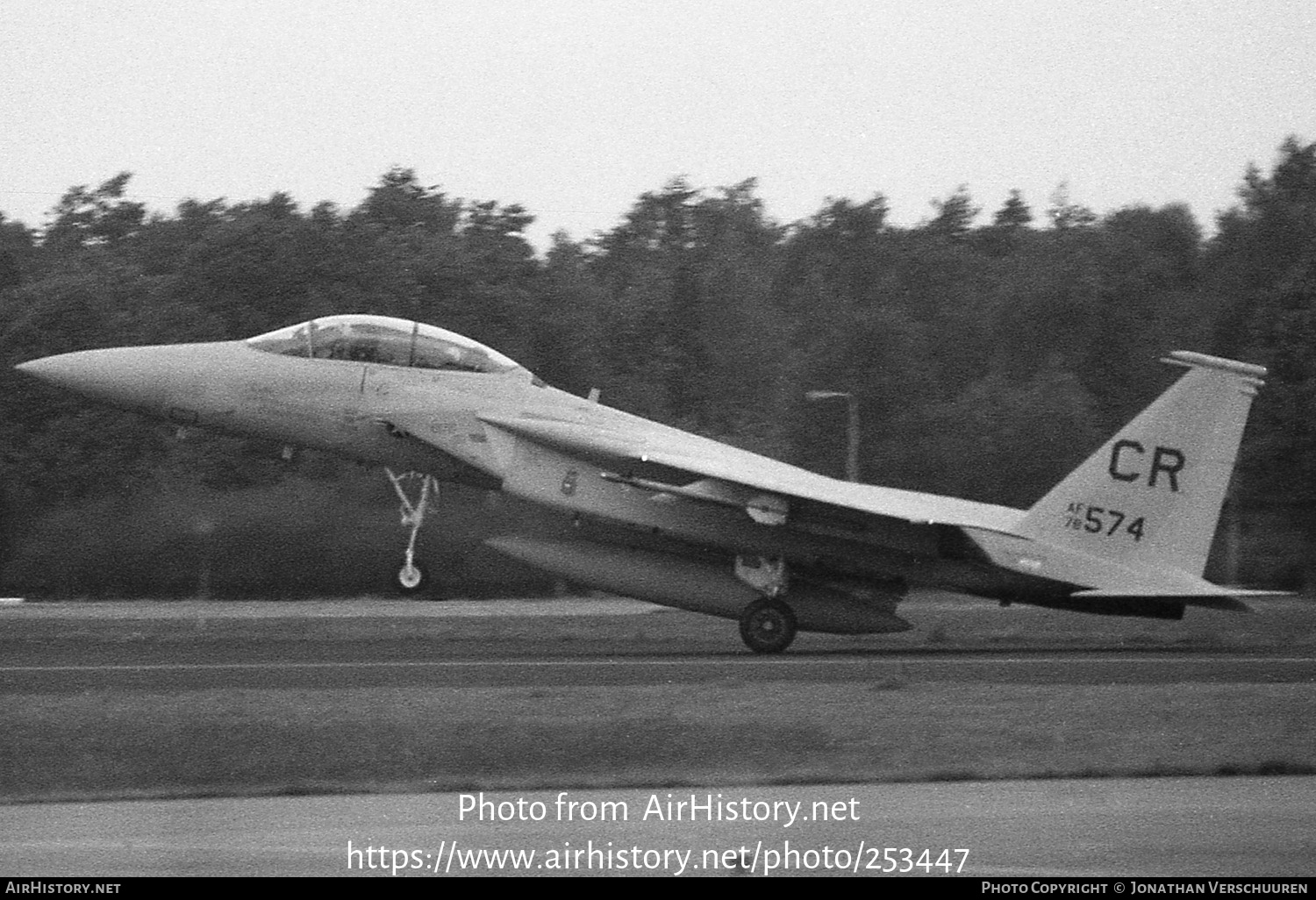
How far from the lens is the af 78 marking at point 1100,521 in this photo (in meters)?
17.1

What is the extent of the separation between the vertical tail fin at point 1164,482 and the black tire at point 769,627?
2568 mm

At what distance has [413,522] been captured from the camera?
18.0m

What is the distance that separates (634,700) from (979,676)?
352 cm

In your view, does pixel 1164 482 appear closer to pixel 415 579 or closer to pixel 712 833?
pixel 415 579

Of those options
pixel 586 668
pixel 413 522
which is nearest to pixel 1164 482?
pixel 586 668

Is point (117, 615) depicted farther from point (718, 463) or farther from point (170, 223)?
point (170, 223)

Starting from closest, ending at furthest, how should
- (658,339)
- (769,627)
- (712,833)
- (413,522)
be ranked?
(712,833) → (769,627) → (413,522) → (658,339)

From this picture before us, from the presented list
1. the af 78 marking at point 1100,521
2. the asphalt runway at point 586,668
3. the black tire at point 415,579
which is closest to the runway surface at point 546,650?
the asphalt runway at point 586,668

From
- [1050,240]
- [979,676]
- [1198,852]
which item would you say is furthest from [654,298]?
[1198,852]

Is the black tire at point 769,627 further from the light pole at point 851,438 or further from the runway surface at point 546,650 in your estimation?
the light pole at point 851,438

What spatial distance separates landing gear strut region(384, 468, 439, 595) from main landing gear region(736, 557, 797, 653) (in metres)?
3.23

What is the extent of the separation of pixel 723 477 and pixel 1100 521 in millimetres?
3883

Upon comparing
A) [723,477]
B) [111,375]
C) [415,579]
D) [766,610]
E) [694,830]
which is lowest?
[694,830]

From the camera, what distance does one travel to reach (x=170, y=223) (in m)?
47.9
